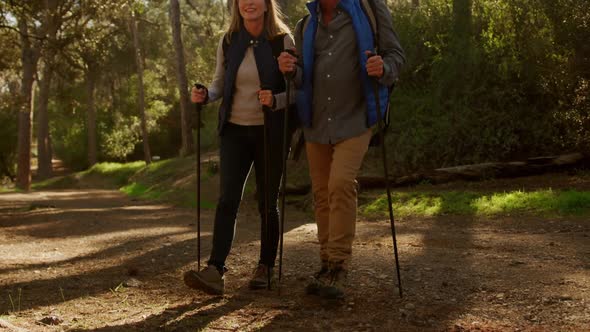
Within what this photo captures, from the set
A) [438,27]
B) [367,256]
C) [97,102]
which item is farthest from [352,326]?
[97,102]

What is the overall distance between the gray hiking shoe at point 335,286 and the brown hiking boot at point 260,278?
68cm

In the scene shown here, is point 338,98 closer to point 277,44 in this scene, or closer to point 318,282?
point 277,44

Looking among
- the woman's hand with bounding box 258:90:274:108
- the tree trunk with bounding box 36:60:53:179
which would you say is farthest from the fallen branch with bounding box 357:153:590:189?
the tree trunk with bounding box 36:60:53:179

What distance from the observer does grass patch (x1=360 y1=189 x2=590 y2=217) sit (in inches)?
348

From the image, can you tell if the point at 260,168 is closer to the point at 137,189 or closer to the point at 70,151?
the point at 137,189

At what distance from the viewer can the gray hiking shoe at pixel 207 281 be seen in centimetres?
425

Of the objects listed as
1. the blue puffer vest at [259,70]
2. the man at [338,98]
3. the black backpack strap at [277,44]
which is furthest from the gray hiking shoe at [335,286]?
the black backpack strap at [277,44]

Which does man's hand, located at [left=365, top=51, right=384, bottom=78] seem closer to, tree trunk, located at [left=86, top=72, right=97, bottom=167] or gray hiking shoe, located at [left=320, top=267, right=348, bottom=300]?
gray hiking shoe, located at [left=320, top=267, right=348, bottom=300]

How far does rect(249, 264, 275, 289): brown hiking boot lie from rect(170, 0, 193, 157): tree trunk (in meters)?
19.7

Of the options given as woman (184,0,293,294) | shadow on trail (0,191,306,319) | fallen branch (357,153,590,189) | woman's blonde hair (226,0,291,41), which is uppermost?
woman's blonde hair (226,0,291,41)

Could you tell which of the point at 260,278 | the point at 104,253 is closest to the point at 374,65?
the point at 260,278

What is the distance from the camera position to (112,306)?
430cm

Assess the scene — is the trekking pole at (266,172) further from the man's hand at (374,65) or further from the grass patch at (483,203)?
the grass patch at (483,203)

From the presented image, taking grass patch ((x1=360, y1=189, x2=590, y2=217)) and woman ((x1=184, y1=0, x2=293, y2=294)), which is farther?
grass patch ((x1=360, y1=189, x2=590, y2=217))
